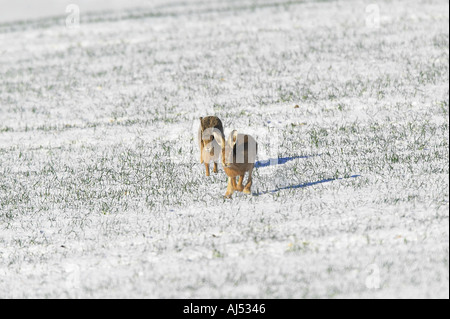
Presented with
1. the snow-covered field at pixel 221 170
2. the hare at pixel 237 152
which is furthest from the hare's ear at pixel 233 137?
the snow-covered field at pixel 221 170

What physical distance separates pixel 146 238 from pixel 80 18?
19.1 meters

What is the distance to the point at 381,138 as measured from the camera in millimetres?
10523

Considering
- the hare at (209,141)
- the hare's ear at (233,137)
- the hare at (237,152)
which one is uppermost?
the hare at (209,141)

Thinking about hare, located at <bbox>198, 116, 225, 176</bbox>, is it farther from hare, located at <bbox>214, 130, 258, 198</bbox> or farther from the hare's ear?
the hare's ear

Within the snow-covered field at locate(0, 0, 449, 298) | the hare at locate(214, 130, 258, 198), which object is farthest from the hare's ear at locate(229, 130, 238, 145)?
the snow-covered field at locate(0, 0, 449, 298)

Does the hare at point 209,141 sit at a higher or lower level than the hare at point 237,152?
higher

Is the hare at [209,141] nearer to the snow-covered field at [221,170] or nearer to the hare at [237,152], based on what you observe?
the snow-covered field at [221,170]

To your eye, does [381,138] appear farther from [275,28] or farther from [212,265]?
[275,28]

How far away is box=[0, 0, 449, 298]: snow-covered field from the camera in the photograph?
236 inches

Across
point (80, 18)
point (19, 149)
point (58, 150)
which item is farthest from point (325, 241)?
point (80, 18)

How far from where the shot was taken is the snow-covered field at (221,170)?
5.98 metres

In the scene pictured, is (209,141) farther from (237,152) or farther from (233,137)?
(233,137)

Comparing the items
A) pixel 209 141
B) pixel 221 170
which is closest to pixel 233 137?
pixel 209 141

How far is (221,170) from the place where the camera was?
30.4 ft
